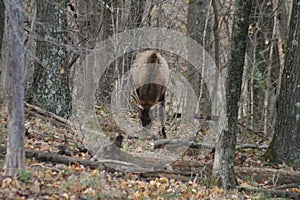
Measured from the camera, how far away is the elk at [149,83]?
418 inches

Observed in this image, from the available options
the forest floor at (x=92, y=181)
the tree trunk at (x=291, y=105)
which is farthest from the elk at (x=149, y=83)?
the tree trunk at (x=291, y=105)

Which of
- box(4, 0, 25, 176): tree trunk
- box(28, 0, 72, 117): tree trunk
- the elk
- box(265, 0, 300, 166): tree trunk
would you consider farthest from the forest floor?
the elk

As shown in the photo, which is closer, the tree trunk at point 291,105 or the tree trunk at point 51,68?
the tree trunk at point 291,105

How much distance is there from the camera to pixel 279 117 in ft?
29.6

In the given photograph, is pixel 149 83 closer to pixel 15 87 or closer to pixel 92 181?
pixel 92 181

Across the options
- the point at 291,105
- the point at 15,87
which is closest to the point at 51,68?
the point at 291,105

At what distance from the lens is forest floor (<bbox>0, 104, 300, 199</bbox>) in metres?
5.54

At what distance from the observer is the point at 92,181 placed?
609 centimetres

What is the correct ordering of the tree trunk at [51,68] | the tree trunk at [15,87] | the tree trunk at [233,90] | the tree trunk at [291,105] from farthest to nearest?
the tree trunk at [51,68], the tree trunk at [291,105], the tree trunk at [233,90], the tree trunk at [15,87]

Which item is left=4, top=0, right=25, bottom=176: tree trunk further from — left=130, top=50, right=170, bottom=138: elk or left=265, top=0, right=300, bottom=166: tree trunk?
left=130, top=50, right=170, bottom=138: elk

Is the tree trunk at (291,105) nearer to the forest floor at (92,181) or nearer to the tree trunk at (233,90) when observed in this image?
the forest floor at (92,181)

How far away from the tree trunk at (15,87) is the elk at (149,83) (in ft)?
16.9

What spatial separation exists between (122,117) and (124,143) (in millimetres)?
2482

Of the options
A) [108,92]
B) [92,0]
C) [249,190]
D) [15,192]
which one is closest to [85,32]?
[92,0]
